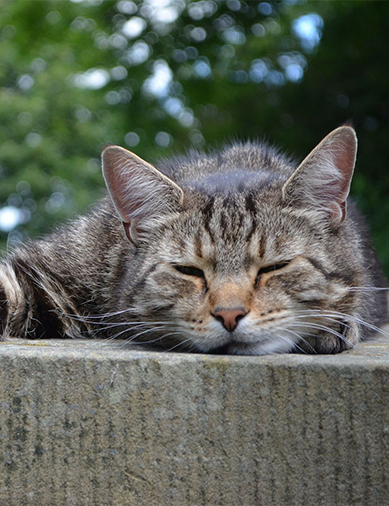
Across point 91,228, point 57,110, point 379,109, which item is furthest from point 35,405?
point 57,110

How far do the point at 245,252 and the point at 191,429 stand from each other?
0.70m

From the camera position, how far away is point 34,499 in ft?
6.59

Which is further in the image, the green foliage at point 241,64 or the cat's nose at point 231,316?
the green foliage at point 241,64

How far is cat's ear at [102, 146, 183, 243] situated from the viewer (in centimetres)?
257

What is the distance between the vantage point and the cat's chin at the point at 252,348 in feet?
7.09

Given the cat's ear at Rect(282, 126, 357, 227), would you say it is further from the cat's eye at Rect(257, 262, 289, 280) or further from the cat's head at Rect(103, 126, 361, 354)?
the cat's eye at Rect(257, 262, 289, 280)

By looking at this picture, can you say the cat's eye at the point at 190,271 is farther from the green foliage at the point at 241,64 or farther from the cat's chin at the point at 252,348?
the green foliage at the point at 241,64

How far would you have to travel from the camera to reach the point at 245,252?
7.63ft

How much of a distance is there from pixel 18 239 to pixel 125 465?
156 centimetres

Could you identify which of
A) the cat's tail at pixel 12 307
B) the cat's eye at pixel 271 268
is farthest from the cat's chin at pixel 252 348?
the cat's tail at pixel 12 307

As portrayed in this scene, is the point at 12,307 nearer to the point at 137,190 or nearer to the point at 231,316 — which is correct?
the point at 137,190

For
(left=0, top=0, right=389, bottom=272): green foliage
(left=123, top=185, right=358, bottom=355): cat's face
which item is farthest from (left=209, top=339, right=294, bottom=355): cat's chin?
(left=0, top=0, right=389, bottom=272): green foliage

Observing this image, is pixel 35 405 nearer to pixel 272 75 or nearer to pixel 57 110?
pixel 272 75

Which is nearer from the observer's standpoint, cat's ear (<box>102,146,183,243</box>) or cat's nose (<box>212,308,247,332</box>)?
cat's nose (<box>212,308,247,332</box>)
